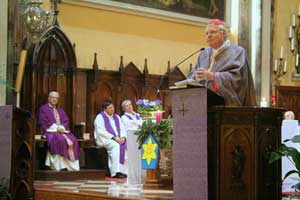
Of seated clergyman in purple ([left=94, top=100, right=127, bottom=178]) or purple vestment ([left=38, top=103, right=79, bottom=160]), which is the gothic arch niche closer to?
purple vestment ([left=38, top=103, right=79, bottom=160])

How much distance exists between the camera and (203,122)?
199 inches

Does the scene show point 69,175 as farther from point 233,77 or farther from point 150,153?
point 233,77

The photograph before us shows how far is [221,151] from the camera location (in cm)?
505

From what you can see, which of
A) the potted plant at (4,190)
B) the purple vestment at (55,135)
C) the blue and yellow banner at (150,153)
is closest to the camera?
the potted plant at (4,190)

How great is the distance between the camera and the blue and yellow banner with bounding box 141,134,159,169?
764 cm

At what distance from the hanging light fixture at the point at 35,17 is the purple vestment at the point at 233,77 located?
5.08 meters

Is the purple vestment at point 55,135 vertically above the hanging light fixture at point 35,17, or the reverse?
the hanging light fixture at point 35,17

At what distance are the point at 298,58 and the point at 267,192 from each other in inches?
421

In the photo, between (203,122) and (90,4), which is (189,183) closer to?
(203,122)

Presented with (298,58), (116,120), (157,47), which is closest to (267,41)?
(298,58)

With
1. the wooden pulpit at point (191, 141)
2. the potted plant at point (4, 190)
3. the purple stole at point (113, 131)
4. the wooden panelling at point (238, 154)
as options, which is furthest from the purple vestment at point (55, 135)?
the wooden panelling at point (238, 154)

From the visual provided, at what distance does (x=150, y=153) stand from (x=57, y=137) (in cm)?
248

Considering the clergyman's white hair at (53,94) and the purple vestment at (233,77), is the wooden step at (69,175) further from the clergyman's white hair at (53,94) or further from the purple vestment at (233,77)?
the purple vestment at (233,77)

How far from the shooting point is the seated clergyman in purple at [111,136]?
410 inches
